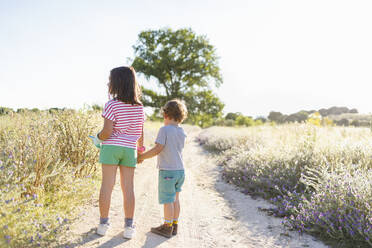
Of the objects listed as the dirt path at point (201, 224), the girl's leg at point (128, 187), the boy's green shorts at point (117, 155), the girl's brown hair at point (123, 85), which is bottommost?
the dirt path at point (201, 224)

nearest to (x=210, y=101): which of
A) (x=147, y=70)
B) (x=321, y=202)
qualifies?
(x=147, y=70)

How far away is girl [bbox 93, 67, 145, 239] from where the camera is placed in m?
3.20

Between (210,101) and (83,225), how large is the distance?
22.6 metres

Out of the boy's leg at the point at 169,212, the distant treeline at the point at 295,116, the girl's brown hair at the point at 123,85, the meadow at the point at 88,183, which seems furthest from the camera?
the distant treeline at the point at 295,116

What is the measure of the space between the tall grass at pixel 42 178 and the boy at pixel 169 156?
3.57 ft

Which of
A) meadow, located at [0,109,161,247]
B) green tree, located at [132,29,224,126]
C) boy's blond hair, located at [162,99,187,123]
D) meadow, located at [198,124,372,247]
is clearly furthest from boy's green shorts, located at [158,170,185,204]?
green tree, located at [132,29,224,126]

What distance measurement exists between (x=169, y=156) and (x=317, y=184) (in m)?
2.22

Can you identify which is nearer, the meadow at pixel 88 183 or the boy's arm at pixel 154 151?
the meadow at pixel 88 183

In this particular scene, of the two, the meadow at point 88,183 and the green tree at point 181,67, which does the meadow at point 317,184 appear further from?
the green tree at point 181,67

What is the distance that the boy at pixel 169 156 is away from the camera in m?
3.42

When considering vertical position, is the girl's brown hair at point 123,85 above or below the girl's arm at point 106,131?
above

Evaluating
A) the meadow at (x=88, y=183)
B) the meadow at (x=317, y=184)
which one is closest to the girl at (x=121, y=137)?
the meadow at (x=88, y=183)

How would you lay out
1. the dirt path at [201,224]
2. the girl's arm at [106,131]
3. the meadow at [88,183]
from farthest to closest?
the dirt path at [201,224], the girl's arm at [106,131], the meadow at [88,183]

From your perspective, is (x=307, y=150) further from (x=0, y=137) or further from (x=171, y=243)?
(x=0, y=137)
